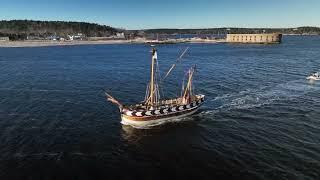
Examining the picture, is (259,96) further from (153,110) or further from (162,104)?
(153,110)

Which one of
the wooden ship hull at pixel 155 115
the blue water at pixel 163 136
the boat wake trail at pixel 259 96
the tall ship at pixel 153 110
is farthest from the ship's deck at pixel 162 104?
the boat wake trail at pixel 259 96

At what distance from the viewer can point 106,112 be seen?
77688 millimetres

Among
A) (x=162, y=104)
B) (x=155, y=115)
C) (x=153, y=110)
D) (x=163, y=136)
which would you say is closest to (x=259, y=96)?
(x=162, y=104)

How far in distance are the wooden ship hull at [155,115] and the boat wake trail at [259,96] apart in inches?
283

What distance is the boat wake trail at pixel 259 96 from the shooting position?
8256 centimetres

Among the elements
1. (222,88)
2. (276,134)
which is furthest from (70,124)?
(222,88)

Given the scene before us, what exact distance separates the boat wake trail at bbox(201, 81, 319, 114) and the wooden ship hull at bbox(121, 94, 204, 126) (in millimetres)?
7196

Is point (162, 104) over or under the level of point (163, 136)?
over

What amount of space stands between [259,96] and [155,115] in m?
35.0

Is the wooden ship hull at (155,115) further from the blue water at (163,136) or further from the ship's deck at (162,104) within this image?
the blue water at (163,136)

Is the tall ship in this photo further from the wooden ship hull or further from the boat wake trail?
the boat wake trail

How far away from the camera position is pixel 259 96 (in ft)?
302

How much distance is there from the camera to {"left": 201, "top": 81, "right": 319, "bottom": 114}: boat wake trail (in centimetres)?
8256

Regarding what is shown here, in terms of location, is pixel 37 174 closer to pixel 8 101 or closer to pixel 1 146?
pixel 1 146
